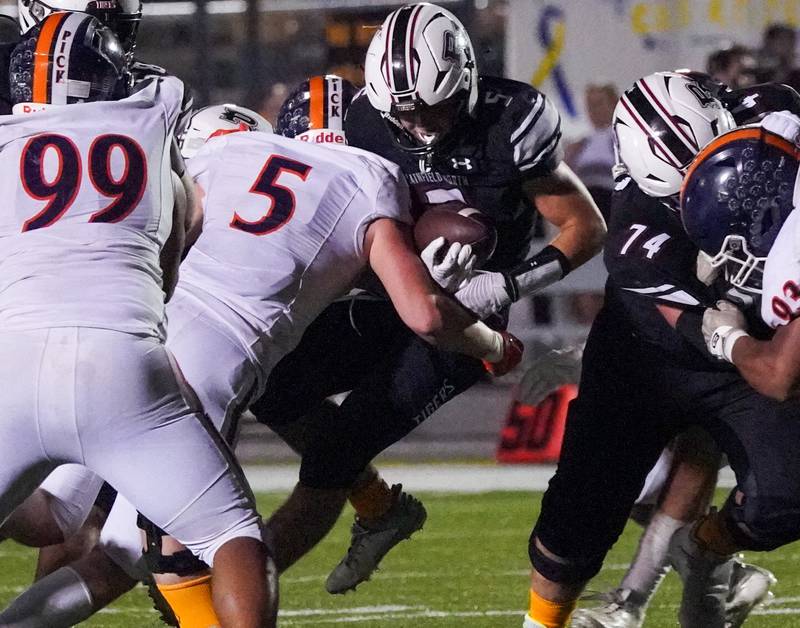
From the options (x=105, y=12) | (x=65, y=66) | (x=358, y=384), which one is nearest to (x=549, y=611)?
(x=358, y=384)

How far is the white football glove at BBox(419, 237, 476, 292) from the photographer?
12.2 ft

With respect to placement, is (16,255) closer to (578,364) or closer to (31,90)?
(31,90)

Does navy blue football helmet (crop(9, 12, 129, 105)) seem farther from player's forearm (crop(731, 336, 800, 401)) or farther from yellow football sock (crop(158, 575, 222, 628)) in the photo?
player's forearm (crop(731, 336, 800, 401))

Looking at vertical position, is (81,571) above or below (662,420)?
below

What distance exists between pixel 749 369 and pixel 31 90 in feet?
5.31

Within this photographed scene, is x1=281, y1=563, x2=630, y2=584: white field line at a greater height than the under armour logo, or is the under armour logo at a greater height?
the under armour logo

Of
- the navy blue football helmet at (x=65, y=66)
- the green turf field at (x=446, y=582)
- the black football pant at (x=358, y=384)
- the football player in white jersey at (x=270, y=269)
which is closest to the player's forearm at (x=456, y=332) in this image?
the football player in white jersey at (x=270, y=269)

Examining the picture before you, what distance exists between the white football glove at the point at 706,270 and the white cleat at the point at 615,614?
954 mm

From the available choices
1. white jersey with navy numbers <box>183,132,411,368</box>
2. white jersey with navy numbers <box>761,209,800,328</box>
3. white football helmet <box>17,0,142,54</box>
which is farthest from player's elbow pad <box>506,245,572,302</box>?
white football helmet <box>17,0,142,54</box>

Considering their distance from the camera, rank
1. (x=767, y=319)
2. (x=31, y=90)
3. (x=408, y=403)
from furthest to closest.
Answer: (x=408, y=403), (x=767, y=319), (x=31, y=90)

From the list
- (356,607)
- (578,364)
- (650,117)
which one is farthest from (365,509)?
(650,117)

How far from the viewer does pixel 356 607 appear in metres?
4.98

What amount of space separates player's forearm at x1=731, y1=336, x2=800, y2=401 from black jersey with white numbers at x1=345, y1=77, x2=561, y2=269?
3.90 ft

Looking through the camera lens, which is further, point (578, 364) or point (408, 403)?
point (578, 364)
